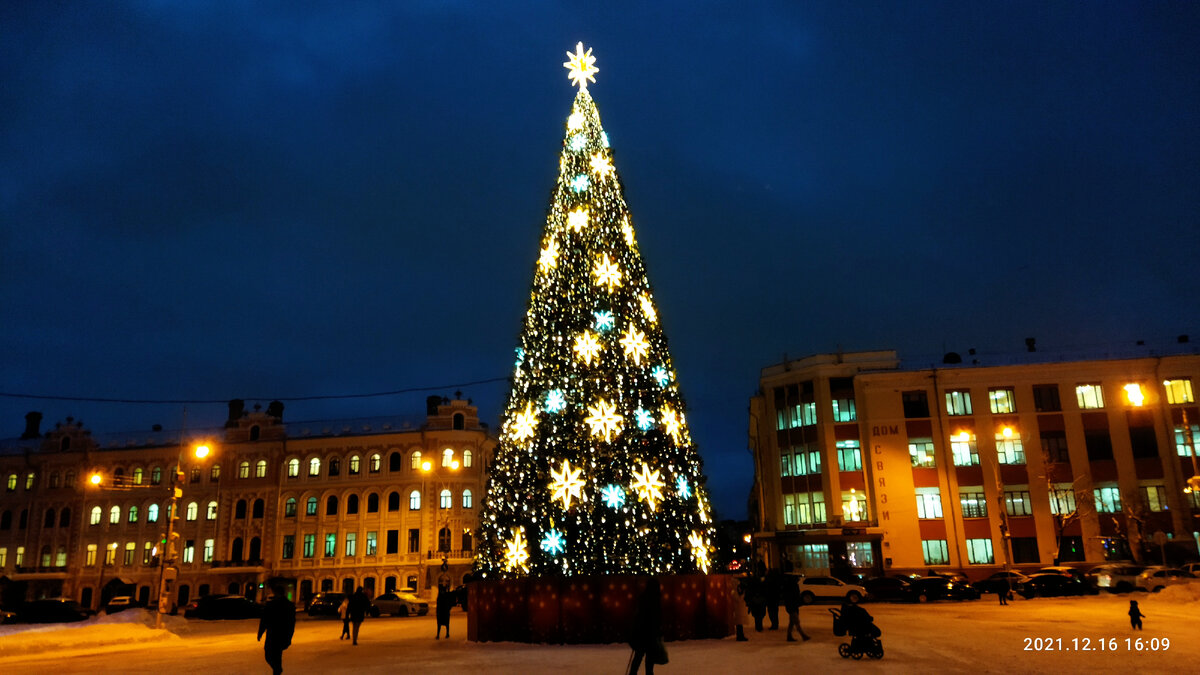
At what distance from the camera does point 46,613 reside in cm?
3619

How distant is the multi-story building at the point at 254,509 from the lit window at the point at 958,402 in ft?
101

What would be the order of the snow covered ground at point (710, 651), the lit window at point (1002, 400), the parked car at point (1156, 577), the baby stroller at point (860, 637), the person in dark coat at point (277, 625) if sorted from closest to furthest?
the person in dark coat at point (277, 625) → the snow covered ground at point (710, 651) → the baby stroller at point (860, 637) → the parked car at point (1156, 577) → the lit window at point (1002, 400)

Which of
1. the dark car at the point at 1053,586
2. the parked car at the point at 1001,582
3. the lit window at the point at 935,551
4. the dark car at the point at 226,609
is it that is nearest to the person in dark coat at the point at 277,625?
the parked car at the point at 1001,582

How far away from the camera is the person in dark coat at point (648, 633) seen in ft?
34.4

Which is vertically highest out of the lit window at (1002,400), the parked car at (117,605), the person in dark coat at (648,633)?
the lit window at (1002,400)

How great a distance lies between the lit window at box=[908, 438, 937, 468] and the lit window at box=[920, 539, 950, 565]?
14.1ft

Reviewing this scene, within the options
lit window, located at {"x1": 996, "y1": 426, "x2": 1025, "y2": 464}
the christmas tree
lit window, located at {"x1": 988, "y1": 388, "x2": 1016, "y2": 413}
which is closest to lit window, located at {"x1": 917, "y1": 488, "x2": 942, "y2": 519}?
lit window, located at {"x1": 996, "y1": 426, "x2": 1025, "y2": 464}

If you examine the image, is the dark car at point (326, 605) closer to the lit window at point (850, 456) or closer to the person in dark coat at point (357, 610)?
the person in dark coat at point (357, 610)

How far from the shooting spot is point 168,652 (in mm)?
19344

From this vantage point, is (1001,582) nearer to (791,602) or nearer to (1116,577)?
(1116,577)

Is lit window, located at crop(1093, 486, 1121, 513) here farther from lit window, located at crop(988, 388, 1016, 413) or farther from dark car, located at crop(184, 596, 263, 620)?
dark car, located at crop(184, 596, 263, 620)

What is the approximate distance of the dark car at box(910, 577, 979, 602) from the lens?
36062 millimetres

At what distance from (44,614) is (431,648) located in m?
28.3

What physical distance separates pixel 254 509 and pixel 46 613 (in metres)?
23.7
